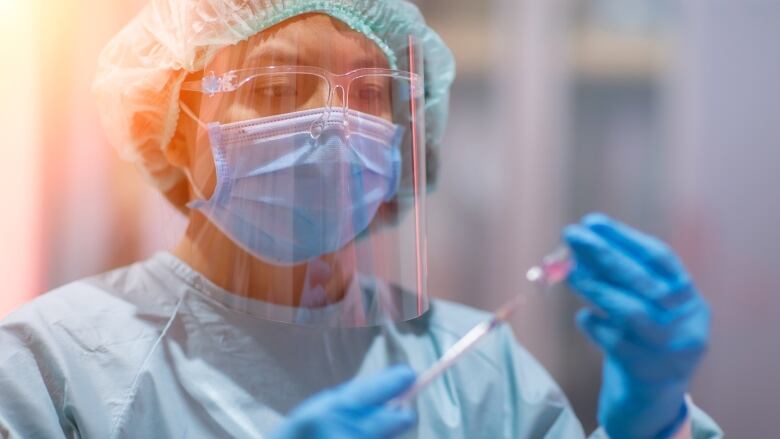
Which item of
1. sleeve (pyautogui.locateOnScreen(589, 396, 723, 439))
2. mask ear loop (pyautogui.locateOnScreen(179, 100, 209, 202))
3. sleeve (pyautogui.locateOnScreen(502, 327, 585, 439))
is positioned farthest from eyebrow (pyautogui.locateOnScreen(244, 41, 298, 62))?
sleeve (pyautogui.locateOnScreen(589, 396, 723, 439))

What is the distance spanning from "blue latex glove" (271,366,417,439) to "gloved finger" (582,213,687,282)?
0.34 m

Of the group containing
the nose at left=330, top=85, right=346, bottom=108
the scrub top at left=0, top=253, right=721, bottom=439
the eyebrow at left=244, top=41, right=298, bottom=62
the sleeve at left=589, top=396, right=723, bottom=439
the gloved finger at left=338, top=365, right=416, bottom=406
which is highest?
the eyebrow at left=244, top=41, right=298, bottom=62

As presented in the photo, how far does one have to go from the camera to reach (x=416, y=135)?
3.38 feet

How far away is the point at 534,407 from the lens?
1134mm

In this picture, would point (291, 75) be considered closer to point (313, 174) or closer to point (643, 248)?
point (313, 174)

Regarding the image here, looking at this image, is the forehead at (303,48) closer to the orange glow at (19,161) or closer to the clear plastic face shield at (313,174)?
the clear plastic face shield at (313,174)

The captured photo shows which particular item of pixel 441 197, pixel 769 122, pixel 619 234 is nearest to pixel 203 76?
pixel 619 234

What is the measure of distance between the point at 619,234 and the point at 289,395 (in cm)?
52

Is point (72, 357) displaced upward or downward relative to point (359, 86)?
downward

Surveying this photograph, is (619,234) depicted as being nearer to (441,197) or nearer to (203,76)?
(203,76)

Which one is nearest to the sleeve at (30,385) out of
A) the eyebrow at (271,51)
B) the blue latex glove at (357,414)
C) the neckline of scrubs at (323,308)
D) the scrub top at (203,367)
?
the scrub top at (203,367)

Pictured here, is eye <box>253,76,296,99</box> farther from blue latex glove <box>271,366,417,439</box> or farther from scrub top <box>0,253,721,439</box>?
blue latex glove <box>271,366,417,439</box>

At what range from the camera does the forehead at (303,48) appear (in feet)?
3.12

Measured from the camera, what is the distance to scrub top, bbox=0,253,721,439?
3.06 feet
